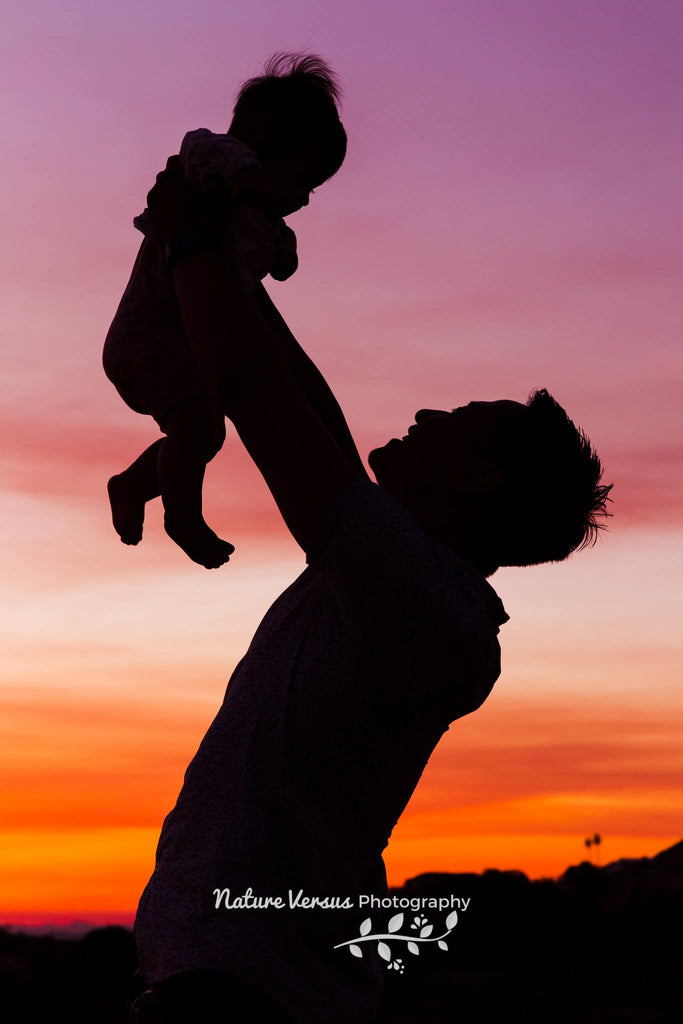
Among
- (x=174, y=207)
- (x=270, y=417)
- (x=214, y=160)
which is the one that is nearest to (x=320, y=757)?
(x=270, y=417)

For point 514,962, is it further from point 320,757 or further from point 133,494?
point 320,757

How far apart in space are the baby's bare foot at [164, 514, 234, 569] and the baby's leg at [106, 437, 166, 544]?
34 centimetres

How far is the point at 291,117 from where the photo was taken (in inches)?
148

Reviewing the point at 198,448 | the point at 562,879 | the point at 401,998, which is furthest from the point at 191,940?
the point at 562,879

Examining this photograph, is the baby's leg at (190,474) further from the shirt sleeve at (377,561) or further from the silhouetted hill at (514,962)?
the silhouetted hill at (514,962)

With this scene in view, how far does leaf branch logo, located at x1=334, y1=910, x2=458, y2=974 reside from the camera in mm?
2793

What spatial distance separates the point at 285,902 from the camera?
8.62ft

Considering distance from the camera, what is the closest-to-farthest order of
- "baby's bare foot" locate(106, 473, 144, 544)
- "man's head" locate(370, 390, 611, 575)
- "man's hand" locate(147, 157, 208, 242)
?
1. "man's hand" locate(147, 157, 208, 242)
2. "man's head" locate(370, 390, 611, 575)
3. "baby's bare foot" locate(106, 473, 144, 544)

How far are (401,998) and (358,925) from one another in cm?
2077

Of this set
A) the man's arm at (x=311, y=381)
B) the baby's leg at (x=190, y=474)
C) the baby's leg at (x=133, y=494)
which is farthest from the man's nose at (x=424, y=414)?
the baby's leg at (x=133, y=494)

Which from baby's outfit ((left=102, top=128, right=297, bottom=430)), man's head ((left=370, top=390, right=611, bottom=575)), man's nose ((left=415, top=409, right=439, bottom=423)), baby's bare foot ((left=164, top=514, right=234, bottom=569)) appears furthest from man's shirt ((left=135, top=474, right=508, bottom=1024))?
baby's outfit ((left=102, top=128, right=297, bottom=430))

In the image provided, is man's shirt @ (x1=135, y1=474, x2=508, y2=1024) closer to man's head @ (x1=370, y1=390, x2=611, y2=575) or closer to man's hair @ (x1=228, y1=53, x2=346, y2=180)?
man's head @ (x1=370, y1=390, x2=611, y2=575)

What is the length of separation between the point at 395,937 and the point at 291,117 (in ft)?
8.44

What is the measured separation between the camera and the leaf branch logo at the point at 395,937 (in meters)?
2.79
